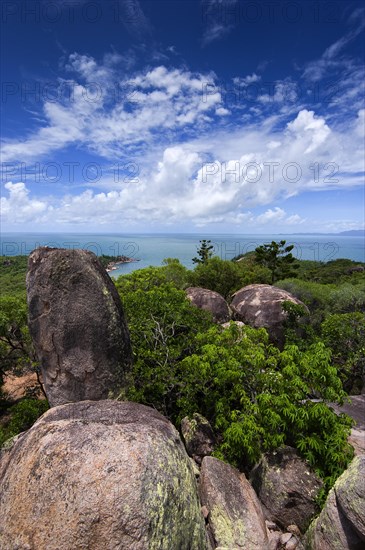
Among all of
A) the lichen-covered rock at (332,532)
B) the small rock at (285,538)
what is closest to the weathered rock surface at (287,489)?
the small rock at (285,538)

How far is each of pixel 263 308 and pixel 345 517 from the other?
13875 millimetres

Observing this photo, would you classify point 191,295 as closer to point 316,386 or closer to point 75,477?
point 316,386

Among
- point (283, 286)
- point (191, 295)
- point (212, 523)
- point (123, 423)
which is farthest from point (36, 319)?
point (283, 286)

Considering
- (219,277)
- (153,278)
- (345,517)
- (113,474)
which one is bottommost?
(345,517)

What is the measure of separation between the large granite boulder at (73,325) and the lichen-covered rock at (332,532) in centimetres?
579

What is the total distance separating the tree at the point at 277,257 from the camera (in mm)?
48281

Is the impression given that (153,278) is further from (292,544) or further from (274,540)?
(292,544)

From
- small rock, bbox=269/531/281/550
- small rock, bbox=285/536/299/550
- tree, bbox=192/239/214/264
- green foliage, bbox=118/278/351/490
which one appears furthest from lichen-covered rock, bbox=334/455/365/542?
tree, bbox=192/239/214/264

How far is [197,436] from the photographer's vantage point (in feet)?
29.1

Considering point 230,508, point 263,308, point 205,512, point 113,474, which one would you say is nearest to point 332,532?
point 230,508

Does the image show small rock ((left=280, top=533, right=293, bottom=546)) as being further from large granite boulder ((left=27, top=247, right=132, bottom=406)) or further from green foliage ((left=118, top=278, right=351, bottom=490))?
large granite boulder ((left=27, top=247, right=132, bottom=406))

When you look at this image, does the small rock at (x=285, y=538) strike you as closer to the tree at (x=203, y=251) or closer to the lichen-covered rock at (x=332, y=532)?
the lichen-covered rock at (x=332, y=532)

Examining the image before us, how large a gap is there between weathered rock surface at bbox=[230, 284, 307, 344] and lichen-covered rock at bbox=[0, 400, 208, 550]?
14.0m

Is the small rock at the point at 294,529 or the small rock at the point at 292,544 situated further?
the small rock at the point at 294,529
